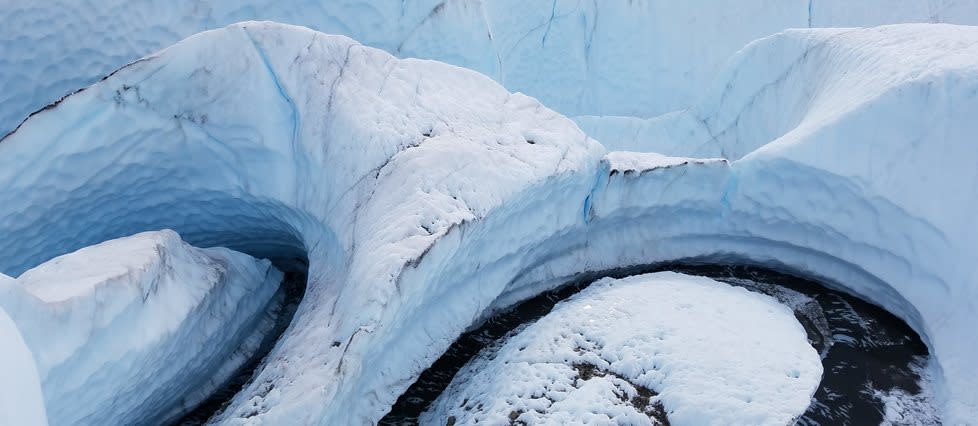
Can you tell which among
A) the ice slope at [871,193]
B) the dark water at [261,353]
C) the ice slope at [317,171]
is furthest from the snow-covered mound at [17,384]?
the ice slope at [871,193]

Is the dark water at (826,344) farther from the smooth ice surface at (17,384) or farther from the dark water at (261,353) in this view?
the smooth ice surface at (17,384)

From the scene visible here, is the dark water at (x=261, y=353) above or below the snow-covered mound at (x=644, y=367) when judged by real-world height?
above

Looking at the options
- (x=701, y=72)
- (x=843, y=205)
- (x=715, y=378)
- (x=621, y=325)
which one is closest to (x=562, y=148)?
(x=621, y=325)

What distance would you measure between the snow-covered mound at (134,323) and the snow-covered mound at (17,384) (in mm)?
641

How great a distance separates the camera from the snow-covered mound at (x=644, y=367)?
2.72 meters

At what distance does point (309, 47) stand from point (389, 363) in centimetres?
158

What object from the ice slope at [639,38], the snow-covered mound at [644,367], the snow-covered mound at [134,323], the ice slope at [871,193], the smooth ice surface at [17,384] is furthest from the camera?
the ice slope at [639,38]

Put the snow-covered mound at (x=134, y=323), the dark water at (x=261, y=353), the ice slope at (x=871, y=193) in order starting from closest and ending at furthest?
the snow-covered mound at (x=134, y=323), the dark water at (x=261, y=353), the ice slope at (x=871, y=193)

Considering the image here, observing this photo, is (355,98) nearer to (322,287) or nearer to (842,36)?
(322,287)

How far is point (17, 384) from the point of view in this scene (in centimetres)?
134

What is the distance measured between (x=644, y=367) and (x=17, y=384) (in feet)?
7.34

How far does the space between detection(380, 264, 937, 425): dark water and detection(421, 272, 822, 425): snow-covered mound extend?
131 mm

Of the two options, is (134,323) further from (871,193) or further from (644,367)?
(871,193)

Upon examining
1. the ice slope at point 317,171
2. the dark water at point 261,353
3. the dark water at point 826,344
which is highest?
the ice slope at point 317,171
